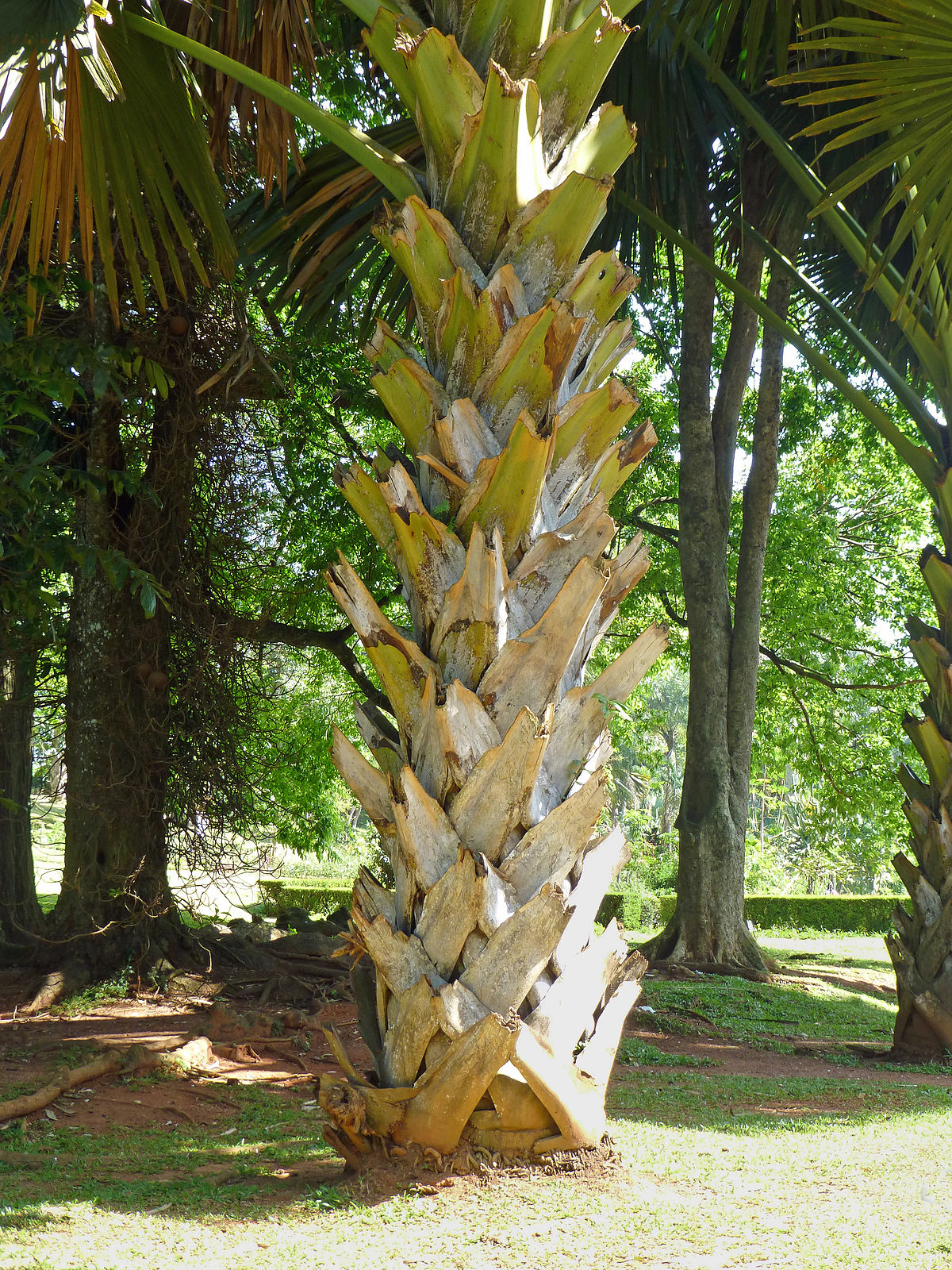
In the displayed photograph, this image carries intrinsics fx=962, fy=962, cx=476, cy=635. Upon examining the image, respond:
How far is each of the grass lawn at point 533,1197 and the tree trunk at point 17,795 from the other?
3731 millimetres

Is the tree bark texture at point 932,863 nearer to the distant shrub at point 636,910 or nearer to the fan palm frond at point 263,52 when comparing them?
the fan palm frond at point 263,52

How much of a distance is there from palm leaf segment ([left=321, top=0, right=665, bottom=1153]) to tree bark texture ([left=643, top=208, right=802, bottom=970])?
6.10 m

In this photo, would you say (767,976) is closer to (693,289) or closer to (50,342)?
(693,289)

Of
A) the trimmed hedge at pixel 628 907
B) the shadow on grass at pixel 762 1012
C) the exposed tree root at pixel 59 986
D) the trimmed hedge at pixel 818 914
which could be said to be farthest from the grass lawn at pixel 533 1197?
the trimmed hedge at pixel 818 914

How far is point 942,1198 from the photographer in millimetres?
2412

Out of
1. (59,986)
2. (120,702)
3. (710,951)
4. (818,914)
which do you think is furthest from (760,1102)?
(818,914)

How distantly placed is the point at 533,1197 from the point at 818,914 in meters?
17.7

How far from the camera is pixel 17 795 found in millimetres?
7117

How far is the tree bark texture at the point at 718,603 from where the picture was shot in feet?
28.1

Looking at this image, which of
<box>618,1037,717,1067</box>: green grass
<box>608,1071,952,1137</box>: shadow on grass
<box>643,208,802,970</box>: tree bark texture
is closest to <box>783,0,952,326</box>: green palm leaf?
<box>608,1071,952,1137</box>: shadow on grass

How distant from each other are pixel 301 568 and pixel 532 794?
7.59m

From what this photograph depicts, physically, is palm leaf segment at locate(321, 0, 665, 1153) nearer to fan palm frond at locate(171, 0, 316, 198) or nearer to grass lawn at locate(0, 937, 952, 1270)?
grass lawn at locate(0, 937, 952, 1270)

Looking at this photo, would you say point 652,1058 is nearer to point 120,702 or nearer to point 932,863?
point 932,863

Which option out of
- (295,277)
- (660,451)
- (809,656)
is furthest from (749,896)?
(295,277)
